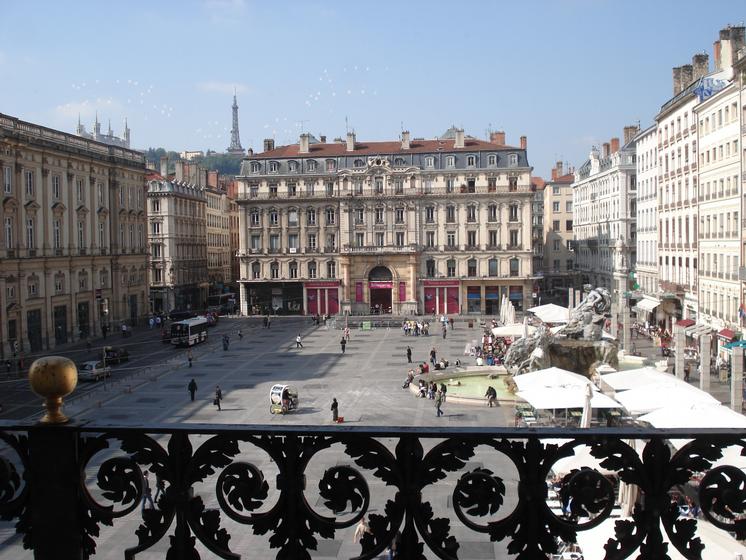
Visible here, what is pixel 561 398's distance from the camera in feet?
90.4

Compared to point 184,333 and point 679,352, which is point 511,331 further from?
point 184,333

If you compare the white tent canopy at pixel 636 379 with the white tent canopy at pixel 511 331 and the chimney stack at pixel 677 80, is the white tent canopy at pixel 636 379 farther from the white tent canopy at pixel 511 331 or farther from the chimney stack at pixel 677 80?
the chimney stack at pixel 677 80

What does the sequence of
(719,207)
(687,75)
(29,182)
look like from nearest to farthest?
1. (719,207)
2. (29,182)
3. (687,75)

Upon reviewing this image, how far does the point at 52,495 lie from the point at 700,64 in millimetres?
66384

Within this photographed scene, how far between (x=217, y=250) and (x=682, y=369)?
86.0m

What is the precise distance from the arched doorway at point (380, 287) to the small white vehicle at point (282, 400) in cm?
5251

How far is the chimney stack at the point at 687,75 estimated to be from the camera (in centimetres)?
6216

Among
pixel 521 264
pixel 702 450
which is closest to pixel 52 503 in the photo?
pixel 702 450

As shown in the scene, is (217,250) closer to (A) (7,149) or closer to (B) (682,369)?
(A) (7,149)

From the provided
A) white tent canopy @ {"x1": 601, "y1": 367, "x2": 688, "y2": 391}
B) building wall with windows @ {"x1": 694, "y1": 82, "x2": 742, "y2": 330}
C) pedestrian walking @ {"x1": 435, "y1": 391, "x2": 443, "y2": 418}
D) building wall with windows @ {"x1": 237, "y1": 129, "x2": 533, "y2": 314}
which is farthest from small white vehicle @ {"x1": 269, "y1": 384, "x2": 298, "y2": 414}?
building wall with windows @ {"x1": 237, "y1": 129, "x2": 533, "y2": 314}

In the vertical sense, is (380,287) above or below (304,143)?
below

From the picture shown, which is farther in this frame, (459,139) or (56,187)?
(459,139)

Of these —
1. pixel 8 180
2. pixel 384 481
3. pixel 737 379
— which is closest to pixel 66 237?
pixel 8 180

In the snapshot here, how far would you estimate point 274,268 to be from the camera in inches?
3551
